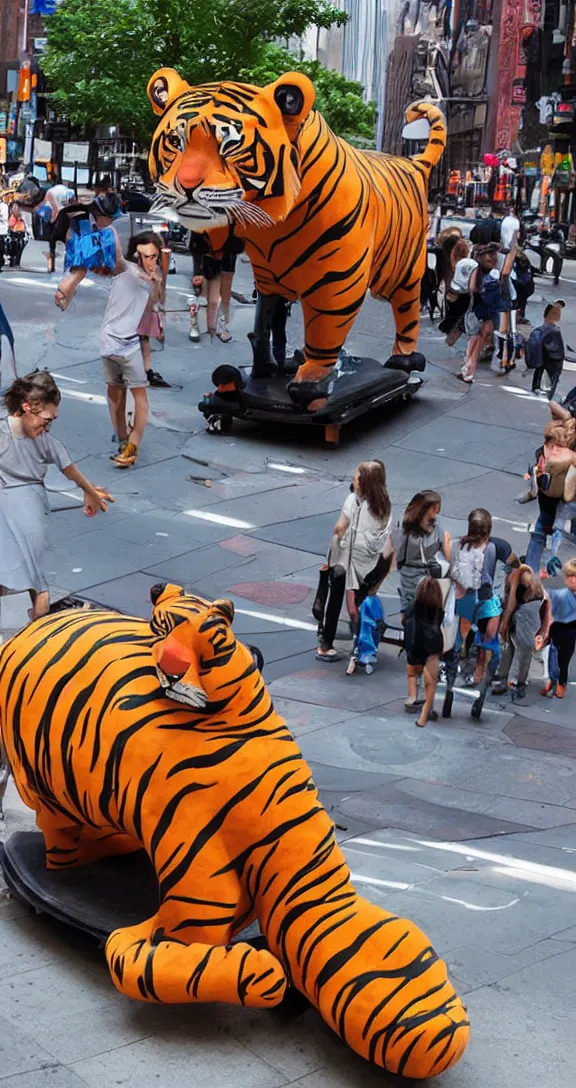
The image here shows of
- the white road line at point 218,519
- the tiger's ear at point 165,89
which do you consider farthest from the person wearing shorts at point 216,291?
the white road line at point 218,519

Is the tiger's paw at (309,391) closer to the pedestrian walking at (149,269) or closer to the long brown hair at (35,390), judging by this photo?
the pedestrian walking at (149,269)

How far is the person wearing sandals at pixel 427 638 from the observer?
812 cm

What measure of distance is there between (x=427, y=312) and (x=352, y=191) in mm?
7214

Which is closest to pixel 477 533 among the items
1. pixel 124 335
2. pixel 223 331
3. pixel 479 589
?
pixel 479 589

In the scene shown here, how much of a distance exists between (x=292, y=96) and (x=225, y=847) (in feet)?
22.6

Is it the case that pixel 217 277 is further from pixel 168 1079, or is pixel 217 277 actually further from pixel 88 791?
pixel 168 1079

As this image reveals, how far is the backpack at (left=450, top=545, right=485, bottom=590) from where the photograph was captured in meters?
8.67

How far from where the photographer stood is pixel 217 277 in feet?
48.8

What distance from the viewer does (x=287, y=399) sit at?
12.5m

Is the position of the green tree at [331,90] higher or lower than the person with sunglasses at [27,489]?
higher

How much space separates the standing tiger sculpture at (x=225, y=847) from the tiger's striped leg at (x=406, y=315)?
8759 millimetres

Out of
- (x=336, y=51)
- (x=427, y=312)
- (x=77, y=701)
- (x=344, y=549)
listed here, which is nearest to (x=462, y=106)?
(x=336, y=51)

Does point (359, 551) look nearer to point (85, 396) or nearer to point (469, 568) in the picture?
point (469, 568)

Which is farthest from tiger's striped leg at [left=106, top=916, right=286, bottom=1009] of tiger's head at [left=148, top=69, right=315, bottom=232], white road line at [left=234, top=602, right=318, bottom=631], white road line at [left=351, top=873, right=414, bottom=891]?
tiger's head at [left=148, top=69, right=315, bottom=232]
